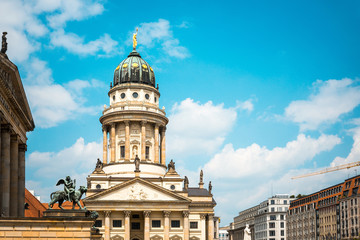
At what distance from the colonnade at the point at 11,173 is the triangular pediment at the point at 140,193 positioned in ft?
138

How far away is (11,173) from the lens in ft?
173

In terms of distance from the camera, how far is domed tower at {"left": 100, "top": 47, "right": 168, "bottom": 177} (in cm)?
10956

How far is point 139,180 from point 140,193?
7.37 feet

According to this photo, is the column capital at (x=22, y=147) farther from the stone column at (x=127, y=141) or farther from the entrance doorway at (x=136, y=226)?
the stone column at (x=127, y=141)

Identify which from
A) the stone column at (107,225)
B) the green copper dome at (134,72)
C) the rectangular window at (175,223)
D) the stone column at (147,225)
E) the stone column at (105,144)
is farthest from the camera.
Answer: the green copper dome at (134,72)

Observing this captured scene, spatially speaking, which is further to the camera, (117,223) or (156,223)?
(156,223)

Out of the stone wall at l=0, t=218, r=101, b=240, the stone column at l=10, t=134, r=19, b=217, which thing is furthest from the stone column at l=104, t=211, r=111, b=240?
the stone wall at l=0, t=218, r=101, b=240

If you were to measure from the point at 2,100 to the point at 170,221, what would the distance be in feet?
195

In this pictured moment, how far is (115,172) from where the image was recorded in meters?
109

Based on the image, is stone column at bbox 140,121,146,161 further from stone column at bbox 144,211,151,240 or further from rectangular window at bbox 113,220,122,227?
rectangular window at bbox 113,220,122,227

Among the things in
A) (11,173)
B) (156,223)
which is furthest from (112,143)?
(11,173)

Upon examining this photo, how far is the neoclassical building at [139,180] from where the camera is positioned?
99.0 metres

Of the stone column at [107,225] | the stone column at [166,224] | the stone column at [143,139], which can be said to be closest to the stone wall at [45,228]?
the stone column at [107,225]

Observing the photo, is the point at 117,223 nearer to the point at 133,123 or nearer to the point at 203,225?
the point at 203,225
